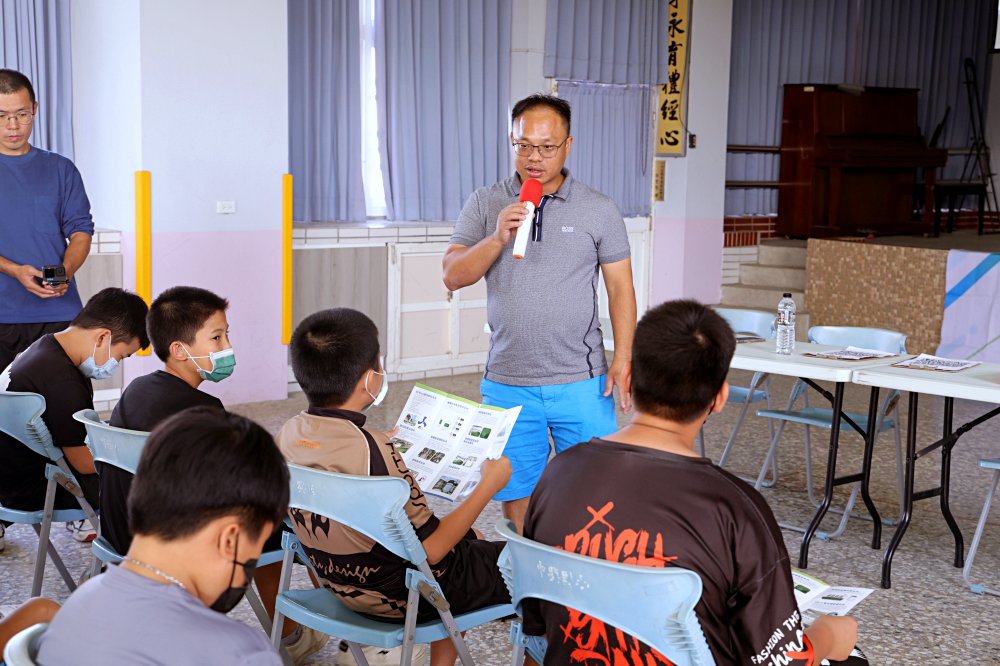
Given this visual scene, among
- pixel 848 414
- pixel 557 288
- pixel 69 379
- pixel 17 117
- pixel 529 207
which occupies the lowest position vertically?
Answer: pixel 848 414

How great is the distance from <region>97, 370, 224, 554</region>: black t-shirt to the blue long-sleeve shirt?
1408mm

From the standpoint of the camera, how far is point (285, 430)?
2387 millimetres

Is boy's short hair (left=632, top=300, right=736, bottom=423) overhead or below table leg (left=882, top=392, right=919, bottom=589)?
overhead

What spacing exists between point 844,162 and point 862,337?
18.3 ft

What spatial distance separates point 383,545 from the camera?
2.19 metres

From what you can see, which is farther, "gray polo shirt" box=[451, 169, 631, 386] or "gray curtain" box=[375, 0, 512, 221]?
"gray curtain" box=[375, 0, 512, 221]

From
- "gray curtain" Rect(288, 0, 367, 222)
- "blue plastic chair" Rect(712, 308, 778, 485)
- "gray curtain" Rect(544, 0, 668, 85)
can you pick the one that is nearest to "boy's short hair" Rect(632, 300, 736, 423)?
"blue plastic chair" Rect(712, 308, 778, 485)

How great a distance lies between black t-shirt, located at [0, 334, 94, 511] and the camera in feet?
9.88

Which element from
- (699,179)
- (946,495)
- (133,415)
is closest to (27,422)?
(133,415)

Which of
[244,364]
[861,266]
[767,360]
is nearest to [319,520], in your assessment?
[767,360]

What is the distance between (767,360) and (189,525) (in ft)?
9.56

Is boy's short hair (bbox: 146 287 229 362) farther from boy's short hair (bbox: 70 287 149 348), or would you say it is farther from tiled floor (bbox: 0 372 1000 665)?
tiled floor (bbox: 0 372 1000 665)

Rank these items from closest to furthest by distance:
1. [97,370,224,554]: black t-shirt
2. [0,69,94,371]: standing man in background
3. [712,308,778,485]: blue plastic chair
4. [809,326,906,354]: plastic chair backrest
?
[97,370,224,554]: black t-shirt → [0,69,94,371]: standing man in background → [809,326,906,354]: plastic chair backrest → [712,308,778,485]: blue plastic chair

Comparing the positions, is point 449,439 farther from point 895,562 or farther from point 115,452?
point 895,562
